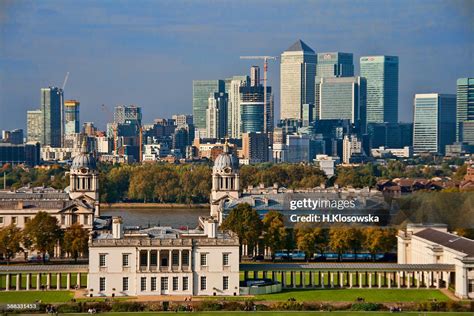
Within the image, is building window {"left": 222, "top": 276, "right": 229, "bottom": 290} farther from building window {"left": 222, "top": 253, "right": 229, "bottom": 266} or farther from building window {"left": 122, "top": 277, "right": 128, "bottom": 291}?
building window {"left": 122, "top": 277, "right": 128, "bottom": 291}

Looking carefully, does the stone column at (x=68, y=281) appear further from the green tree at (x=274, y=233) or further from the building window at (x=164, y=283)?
the green tree at (x=274, y=233)

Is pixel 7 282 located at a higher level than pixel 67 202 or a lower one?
lower

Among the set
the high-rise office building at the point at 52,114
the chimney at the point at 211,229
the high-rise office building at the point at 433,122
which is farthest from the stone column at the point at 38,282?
the high-rise office building at the point at 52,114

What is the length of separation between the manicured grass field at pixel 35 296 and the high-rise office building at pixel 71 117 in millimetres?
150690

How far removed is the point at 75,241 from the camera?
5434 cm

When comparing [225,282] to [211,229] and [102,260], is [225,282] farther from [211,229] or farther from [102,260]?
[102,260]

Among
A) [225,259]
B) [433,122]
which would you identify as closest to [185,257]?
[225,259]

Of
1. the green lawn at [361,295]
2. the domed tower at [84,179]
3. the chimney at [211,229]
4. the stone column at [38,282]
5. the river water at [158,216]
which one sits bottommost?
the river water at [158,216]

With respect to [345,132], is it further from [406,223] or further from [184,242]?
[184,242]

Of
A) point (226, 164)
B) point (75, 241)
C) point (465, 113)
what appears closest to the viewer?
point (75, 241)

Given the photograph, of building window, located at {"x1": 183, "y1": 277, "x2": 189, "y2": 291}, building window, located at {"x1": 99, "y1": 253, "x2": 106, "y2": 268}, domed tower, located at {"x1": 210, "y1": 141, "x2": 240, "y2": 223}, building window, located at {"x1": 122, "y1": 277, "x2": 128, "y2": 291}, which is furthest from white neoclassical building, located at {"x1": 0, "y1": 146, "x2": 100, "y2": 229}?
building window, located at {"x1": 183, "y1": 277, "x2": 189, "y2": 291}

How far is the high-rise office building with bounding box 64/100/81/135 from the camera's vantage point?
643ft

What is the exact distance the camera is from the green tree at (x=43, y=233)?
5456 centimetres

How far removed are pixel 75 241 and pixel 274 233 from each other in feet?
24.5
